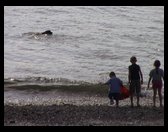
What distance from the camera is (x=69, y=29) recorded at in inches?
2157

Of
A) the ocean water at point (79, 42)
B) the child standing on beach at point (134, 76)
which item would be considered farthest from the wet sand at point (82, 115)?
the ocean water at point (79, 42)

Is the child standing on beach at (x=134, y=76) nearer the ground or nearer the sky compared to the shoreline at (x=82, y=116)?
nearer the sky

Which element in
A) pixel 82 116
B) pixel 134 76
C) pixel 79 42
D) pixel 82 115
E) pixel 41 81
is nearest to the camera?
pixel 82 116

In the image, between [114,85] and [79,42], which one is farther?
[79,42]

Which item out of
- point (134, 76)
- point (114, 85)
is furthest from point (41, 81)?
point (134, 76)

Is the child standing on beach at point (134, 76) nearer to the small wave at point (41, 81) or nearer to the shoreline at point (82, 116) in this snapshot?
the shoreline at point (82, 116)

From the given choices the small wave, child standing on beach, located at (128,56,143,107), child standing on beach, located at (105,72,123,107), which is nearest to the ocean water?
the small wave

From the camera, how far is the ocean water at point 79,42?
30.1m

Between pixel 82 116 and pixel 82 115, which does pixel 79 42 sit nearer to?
pixel 82 115

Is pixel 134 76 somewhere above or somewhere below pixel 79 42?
above

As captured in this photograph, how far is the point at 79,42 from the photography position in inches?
1811

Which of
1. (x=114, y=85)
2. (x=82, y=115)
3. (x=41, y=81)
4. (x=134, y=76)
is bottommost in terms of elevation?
(x=41, y=81)

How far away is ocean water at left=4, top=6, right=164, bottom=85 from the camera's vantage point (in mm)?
30062
